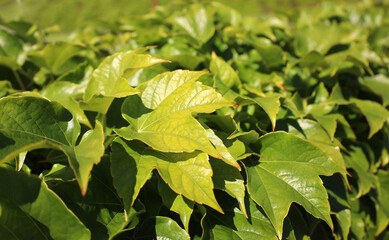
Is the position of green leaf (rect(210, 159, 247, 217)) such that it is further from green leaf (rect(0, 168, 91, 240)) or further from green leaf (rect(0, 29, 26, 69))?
green leaf (rect(0, 29, 26, 69))

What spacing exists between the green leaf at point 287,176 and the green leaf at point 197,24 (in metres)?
0.98

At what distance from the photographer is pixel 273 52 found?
1917 millimetres

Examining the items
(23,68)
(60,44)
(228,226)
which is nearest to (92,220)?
(228,226)

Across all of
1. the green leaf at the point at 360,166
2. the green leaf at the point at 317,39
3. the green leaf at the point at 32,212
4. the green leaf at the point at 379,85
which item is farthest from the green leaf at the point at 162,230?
the green leaf at the point at 317,39

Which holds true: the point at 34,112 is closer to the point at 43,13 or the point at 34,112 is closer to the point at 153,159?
the point at 153,159

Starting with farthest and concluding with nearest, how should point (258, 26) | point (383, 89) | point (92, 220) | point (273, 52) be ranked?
point (258, 26), point (383, 89), point (273, 52), point (92, 220)

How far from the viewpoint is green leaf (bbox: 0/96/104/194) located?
910mm

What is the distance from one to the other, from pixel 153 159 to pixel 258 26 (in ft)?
5.72

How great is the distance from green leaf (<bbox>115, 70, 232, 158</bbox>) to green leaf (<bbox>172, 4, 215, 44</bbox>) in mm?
881

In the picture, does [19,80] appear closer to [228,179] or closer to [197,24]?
[197,24]

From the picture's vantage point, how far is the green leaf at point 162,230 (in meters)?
1.12

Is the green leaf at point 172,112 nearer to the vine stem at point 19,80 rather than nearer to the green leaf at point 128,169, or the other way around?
the green leaf at point 128,169

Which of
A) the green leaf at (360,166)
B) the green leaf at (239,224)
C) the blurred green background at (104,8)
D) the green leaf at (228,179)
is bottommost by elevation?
the blurred green background at (104,8)

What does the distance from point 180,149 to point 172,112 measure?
198 millimetres
